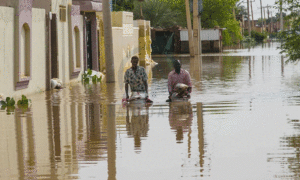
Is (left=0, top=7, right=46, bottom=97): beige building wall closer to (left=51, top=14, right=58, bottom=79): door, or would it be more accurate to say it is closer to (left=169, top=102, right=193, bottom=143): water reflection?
(left=51, top=14, right=58, bottom=79): door

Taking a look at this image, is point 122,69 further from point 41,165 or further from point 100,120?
point 41,165

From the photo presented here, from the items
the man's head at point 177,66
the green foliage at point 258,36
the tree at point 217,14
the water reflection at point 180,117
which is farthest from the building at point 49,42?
the green foliage at point 258,36

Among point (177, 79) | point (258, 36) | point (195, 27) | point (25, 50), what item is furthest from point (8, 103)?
point (258, 36)

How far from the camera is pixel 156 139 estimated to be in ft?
33.3

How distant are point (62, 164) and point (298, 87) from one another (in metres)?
12.6

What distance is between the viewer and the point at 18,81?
1731 cm

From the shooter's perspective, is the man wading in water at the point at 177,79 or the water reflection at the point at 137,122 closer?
the water reflection at the point at 137,122

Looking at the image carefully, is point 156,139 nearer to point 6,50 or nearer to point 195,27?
point 6,50

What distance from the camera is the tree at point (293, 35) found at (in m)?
22.2

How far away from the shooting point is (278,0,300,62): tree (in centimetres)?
Result: 2224

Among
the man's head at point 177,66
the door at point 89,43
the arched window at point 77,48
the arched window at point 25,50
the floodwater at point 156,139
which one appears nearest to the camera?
the floodwater at point 156,139

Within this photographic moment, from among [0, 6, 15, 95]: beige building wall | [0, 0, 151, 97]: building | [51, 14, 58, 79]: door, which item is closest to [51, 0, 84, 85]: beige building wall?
[0, 0, 151, 97]: building

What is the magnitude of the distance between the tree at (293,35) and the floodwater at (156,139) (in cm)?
536

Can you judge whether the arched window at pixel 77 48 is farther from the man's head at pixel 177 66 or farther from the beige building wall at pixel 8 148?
the beige building wall at pixel 8 148
